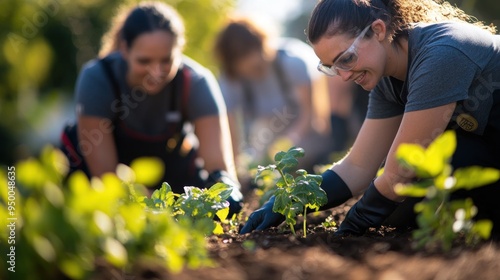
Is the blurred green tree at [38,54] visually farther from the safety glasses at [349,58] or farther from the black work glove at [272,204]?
the safety glasses at [349,58]

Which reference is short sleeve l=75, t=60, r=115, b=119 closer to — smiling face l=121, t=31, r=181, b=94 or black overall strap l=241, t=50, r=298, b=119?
smiling face l=121, t=31, r=181, b=94

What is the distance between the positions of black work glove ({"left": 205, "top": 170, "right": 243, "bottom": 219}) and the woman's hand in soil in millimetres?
237

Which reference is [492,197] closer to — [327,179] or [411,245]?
[327,179]

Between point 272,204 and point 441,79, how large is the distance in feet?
3.14

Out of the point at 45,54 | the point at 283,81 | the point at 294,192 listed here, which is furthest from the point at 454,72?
the point at 45,54

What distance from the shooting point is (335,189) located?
306 cm

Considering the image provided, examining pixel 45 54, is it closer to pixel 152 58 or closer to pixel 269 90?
pixel 269 90

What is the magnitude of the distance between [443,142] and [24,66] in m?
12.5

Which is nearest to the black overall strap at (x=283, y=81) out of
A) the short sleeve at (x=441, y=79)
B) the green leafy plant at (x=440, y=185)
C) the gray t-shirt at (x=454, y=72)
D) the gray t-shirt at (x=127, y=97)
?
the gray t-shirt at (x=127, y=97)

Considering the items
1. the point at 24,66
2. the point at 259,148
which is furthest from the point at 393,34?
the point at 24,66

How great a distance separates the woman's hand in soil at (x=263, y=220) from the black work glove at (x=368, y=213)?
31cm

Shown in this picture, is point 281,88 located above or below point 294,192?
above

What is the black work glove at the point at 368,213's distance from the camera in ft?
8.90

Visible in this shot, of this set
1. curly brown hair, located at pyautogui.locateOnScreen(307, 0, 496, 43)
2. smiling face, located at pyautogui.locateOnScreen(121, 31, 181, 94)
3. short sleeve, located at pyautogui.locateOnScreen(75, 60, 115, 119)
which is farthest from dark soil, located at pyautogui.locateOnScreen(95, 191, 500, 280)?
short sleeve, located at pyautogui.locateOnScreen(75, 60, 115, 119)
